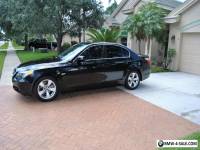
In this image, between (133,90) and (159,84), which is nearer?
(133,90)

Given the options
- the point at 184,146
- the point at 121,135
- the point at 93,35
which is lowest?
the point at 121,135

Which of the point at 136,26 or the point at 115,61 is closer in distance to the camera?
the point at 115,61

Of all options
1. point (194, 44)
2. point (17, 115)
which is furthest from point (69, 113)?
point (194, 44)

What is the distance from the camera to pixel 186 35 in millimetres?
13992

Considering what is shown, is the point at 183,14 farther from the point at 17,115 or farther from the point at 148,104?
the point at 17,115

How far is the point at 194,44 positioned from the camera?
44.0 ft

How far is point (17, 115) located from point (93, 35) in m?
10.9

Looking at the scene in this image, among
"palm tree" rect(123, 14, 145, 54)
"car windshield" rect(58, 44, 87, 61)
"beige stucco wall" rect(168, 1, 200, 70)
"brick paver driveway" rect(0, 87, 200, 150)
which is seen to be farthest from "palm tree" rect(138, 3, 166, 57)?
"brick paver driveway" rect(0, 87, 200, 150)

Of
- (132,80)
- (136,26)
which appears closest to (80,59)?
(132,80)

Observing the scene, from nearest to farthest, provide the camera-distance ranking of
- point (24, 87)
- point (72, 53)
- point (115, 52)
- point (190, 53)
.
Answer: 1. point (24, 87)
2. point (72, 53)
3. point (115, 52)
4. point (190, 53)

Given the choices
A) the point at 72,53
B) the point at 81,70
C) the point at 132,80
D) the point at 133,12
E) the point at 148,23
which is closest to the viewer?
the point at 81,70

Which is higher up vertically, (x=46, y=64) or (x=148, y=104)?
(x=46, y=64)

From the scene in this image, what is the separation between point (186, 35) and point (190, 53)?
1.07 meters

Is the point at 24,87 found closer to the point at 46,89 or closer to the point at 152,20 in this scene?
the point at 46,89
